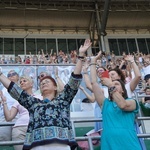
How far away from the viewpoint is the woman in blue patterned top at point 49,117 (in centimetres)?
228

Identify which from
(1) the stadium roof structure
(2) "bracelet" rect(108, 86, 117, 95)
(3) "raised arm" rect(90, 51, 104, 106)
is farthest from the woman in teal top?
(1) the stadium roof structure

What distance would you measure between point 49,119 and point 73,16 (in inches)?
568

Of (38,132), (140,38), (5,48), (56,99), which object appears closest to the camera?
(38,132)

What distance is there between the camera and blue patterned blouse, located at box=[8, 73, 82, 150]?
2.30 m

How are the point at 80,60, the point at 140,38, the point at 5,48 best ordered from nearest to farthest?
the point at 80,60 → the point at 5,48 → the point at 140,38

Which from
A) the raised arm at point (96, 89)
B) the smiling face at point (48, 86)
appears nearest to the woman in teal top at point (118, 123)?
the raised arm at point (96, 89)

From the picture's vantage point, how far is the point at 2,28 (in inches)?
627

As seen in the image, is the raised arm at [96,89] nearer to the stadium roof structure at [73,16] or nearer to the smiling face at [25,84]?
the smiling face at [25,84]

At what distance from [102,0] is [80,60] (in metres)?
13.7

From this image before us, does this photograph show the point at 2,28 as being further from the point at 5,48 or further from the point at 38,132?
the point at 38,132

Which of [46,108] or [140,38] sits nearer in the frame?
[46,108]

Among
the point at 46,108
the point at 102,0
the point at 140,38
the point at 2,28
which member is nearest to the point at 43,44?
the point at 2,28

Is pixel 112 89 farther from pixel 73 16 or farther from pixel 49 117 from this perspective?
pixel 73 16

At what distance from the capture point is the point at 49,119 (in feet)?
7.79
